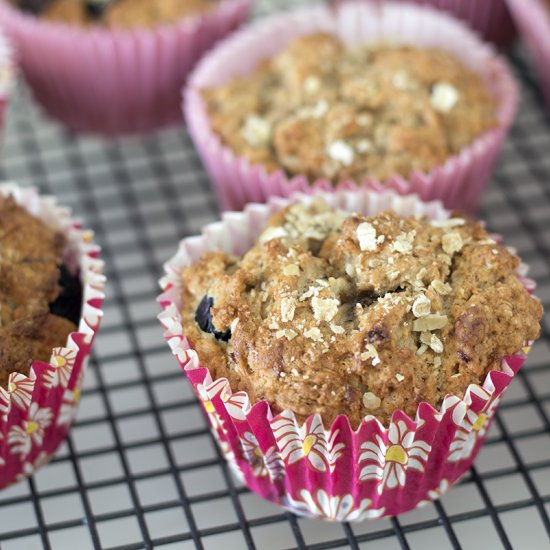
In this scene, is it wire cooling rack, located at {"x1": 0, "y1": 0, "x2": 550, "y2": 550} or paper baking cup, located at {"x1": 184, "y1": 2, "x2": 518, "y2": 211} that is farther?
paper baking cup, located at {"x1": 184, "y1": 2, "x2": 518, "y2": 211}

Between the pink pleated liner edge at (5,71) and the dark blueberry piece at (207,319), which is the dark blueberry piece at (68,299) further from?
the pink pleated liner edge at (5,71)

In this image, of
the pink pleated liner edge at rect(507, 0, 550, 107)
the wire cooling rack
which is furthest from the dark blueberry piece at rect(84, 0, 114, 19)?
the pink pleated liner edge at rect(507, 0, 550, 107)

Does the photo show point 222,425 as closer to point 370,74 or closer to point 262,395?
point 262,395

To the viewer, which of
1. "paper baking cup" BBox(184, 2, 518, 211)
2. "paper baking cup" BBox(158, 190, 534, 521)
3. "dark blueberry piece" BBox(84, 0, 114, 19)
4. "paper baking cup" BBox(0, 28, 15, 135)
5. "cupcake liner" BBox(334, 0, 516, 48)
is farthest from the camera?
"cupcake liner" BBox(334, 0, 516, 48)

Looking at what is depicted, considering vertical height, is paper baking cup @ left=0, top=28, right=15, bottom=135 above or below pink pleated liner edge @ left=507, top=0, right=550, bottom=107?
below

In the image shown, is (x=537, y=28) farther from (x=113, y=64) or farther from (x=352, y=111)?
(x=113, y=64)

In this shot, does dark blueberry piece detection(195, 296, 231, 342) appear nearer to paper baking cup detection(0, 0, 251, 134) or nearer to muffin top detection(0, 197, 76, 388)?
muffin top detection(0, 197, 76, 388)

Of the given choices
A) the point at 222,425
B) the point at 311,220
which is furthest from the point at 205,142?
the point at 222,425
